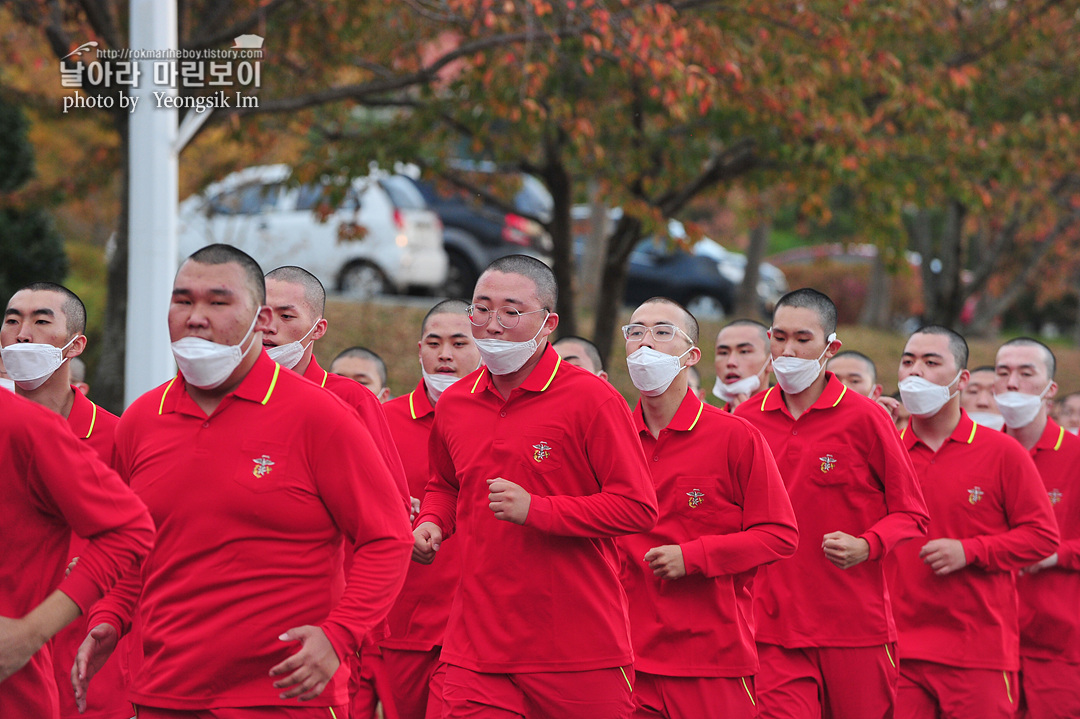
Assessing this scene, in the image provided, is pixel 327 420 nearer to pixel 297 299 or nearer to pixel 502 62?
pixel 297 299

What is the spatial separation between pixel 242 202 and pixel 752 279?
979 cm

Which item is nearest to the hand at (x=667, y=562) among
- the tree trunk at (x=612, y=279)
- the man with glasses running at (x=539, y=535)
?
the man with glasses running at (x=539, y=535)

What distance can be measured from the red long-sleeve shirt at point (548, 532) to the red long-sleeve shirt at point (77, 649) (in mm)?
1589

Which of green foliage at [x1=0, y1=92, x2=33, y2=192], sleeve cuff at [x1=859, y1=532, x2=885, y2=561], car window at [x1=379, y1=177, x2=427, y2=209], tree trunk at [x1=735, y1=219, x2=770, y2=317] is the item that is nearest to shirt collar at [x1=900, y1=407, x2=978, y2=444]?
sleeve cuff at [x1=859, y1=532, x2=885, y2=561]

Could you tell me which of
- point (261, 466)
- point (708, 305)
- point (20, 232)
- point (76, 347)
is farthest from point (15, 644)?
point (708, 305)

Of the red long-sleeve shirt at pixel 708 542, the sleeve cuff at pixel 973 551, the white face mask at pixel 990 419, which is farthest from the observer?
the white face mask at pixel 990 419

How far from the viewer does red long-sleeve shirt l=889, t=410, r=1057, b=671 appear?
251 inches

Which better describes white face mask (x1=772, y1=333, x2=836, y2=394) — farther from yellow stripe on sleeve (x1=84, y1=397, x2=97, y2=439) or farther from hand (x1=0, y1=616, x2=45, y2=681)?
hand (x1=0, y1=616, x2=45, y2=681)

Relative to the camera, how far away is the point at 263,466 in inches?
148

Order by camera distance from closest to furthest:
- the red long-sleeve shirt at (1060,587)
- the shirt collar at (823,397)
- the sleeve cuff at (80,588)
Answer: the sleeve cuff at (80,588) < the shirt collar at (823,397) < the red long-sleeve shirt at (1060,587)

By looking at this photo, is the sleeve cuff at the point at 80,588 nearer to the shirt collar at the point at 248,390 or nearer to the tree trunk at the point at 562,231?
the shirt collar at the point at 248,390

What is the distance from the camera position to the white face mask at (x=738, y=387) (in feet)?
24.8

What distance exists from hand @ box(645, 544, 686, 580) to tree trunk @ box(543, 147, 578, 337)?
27.8ft

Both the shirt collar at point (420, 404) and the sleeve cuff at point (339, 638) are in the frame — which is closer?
the sleeve cuff at point (339, 638)
